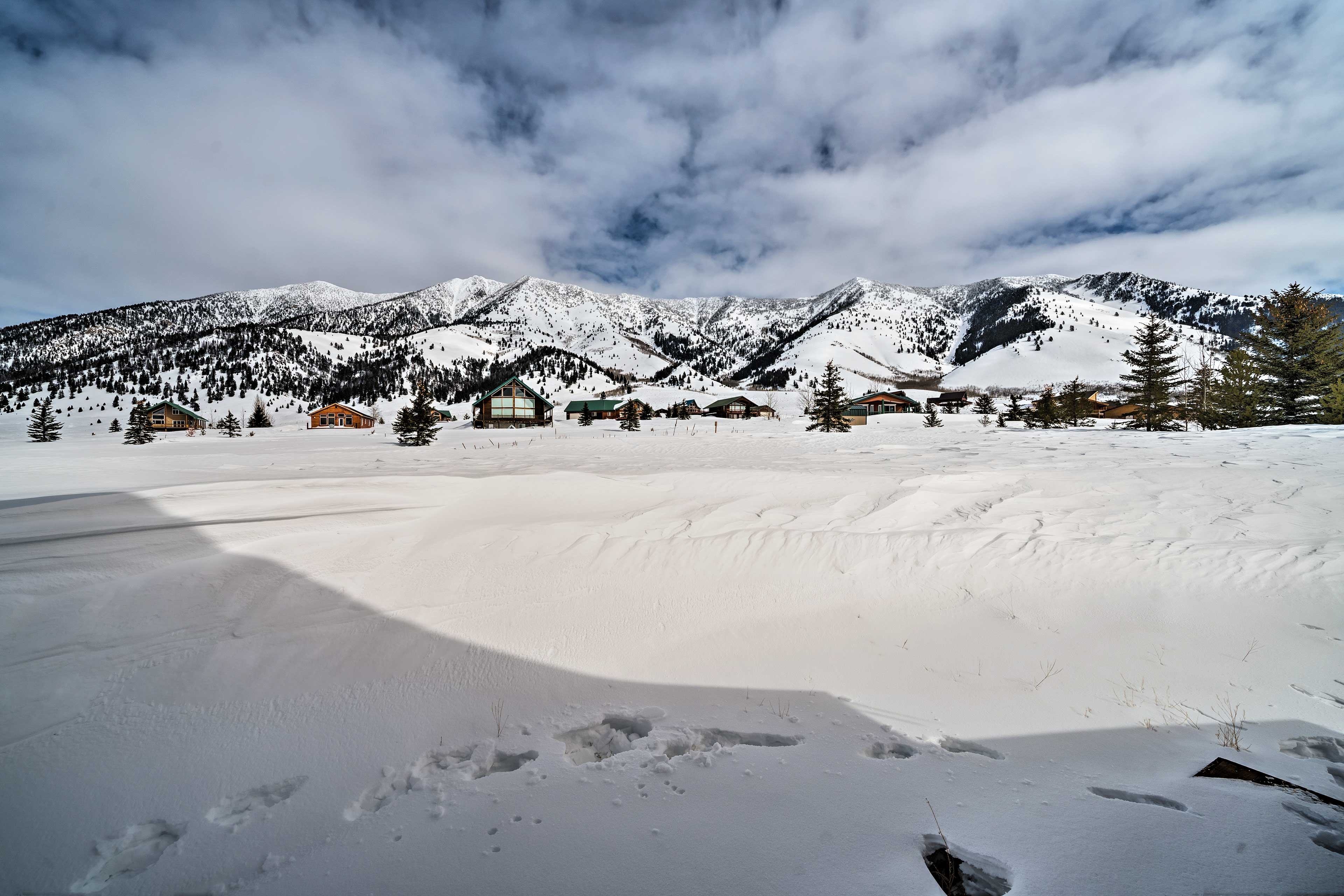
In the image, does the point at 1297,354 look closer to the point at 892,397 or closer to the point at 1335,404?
the point at 1335,404

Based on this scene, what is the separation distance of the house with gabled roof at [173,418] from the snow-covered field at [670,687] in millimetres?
92071

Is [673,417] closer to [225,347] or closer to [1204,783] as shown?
[1204,783]

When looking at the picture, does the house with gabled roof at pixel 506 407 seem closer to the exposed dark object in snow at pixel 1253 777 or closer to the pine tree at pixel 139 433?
the pine tree at pixel 139 433

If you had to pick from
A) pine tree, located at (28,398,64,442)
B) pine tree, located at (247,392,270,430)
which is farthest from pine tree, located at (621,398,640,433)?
pine tree, located at (247,392,270,430)

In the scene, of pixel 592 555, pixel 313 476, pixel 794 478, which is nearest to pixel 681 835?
pixel 592 555

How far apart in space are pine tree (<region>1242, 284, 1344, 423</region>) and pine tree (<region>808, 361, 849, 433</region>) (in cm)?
2081

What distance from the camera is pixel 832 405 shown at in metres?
37.8

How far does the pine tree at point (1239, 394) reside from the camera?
2428 cm

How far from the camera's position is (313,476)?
1287cm

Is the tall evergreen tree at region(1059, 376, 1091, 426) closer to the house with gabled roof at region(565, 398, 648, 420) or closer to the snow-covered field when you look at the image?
the snow-covered field

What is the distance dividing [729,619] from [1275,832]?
3996 millimetres

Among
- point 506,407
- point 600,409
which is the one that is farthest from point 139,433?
point 600,409

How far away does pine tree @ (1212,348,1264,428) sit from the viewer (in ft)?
79.7

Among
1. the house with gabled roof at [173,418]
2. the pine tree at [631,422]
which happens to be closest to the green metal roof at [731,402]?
the pine tree at [631,422]
